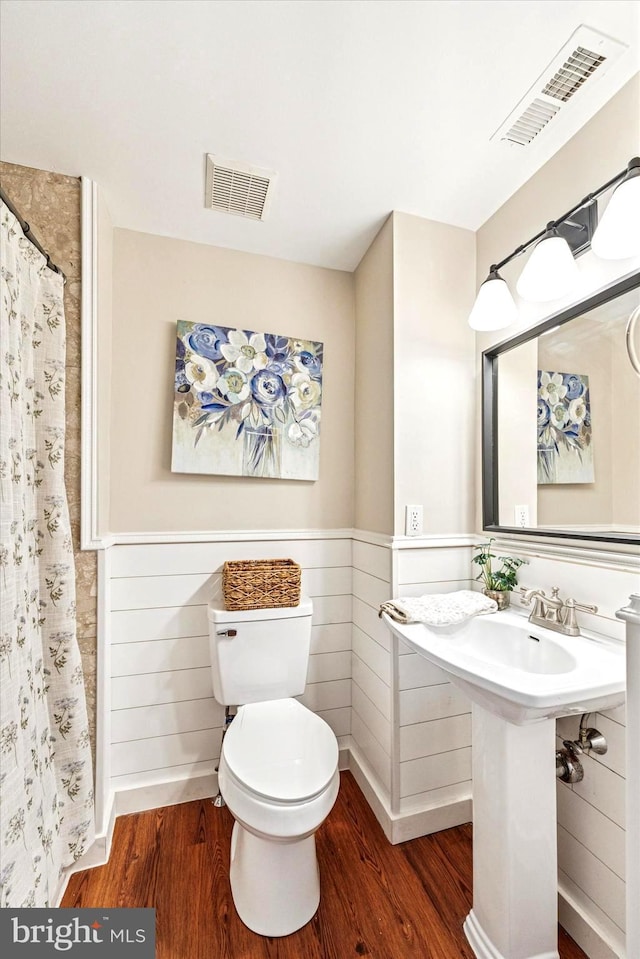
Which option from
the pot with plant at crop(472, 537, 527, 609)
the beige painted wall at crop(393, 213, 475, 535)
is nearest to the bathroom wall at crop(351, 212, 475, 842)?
the beige painted wall at crop(393, 213, 475, 535)

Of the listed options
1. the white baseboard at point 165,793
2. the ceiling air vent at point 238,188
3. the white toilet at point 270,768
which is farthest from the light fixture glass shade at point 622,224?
the white baseboard at point 165,793

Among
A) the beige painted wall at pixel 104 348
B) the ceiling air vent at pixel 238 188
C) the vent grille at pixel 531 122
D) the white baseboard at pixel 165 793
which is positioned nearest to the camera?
the vent grille at pixel 531 122

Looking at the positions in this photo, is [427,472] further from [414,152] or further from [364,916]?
[364,916]

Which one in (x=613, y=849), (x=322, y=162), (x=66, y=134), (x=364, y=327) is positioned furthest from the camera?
(x=364, y=327)

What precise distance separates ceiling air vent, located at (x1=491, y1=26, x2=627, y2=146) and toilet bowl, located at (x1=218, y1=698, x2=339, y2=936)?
2.03 metres

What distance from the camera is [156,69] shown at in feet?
3.79

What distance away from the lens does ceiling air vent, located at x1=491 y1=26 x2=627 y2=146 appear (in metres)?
1.08

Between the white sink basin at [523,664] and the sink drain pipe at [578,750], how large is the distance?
0.55ft

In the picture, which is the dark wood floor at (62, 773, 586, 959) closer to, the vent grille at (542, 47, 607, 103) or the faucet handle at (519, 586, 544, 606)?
the faucet handle at (519, 586, 544, 606)

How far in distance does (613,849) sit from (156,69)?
2.40 meters

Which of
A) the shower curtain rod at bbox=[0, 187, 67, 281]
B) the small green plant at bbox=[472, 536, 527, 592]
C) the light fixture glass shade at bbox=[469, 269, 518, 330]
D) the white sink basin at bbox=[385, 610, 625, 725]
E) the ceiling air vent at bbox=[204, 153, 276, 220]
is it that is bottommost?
the white sink basin at bbox=[385, 610, 625, 725]

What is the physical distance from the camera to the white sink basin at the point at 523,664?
37.0 inches

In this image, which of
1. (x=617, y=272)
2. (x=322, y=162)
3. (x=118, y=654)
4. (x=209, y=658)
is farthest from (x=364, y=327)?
(x=118, y=654)

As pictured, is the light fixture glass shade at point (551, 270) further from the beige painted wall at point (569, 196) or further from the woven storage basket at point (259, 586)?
the woven storage basket at point (259, 586)
